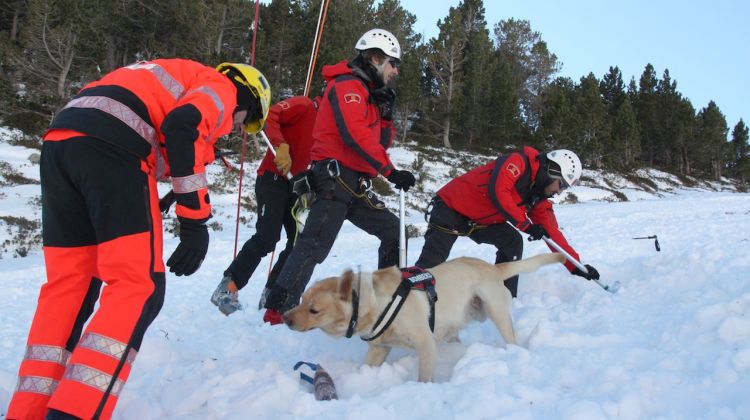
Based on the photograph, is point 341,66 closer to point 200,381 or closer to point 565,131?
point 200,381

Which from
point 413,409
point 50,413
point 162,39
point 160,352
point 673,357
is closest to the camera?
point 50,413

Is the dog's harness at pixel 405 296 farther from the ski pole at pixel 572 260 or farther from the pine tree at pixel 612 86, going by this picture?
the pine tree at pixel 612 86

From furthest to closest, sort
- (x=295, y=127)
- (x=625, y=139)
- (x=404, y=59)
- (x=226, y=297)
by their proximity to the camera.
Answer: (x=625, y=139), (x=404, y=59), (x=295, y=127), (x=226, y=297)

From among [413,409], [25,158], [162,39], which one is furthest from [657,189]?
[413,409]

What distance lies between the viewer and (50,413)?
1.96 metres

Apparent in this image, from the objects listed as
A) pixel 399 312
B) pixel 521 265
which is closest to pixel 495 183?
pixel 521 265

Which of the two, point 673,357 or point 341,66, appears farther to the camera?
point 341,66

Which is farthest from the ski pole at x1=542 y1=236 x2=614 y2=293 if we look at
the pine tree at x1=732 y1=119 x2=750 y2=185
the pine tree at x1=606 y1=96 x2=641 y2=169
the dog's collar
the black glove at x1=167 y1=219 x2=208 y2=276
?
the pine tree at x1=732 y1=119 x2=750 y2=185

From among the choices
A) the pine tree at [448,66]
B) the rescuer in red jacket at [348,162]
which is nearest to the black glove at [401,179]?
the rescuer in red jacket at [348,162]

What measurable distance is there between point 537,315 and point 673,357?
1.25m

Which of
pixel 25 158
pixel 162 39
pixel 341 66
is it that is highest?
pixel 162 39

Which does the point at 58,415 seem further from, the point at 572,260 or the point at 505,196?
the point at 572,260

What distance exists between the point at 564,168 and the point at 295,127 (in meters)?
2.56

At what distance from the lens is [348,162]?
414 centimetres
